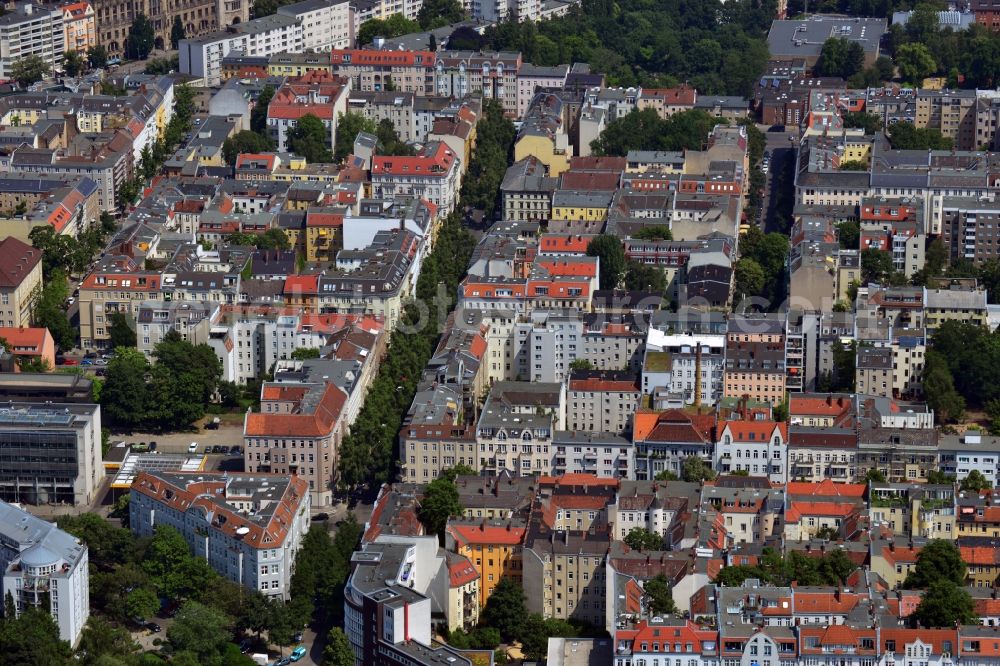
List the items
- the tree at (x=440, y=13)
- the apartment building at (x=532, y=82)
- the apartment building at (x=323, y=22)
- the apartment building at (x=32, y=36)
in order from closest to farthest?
the apartment building at (x=532, y=82) → the apartment building at (x=32, y=36) → the apartment building at (x=323, y=22) → the tree at (x=440, y=13)

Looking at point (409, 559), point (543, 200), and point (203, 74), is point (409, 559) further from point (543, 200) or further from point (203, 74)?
point (203, 74)

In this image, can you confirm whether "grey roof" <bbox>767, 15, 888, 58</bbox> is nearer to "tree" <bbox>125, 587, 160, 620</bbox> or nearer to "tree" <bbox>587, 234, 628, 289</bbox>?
"tree" <bbox>587, 234, 628, 289</bbox>

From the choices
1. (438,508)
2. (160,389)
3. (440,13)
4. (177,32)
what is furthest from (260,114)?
(438,508)

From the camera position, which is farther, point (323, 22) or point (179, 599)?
point (323, 22)

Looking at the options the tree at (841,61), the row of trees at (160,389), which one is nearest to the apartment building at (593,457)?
the row of trees at (160,389)

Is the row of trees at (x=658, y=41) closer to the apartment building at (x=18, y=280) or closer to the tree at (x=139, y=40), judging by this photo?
the tree at (x=139, y=40)

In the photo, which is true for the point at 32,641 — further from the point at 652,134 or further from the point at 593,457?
the point at 652,134

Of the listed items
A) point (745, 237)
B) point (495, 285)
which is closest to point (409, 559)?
point (495, 285)

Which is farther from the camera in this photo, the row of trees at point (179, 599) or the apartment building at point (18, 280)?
the apartment building at point (18, 280)

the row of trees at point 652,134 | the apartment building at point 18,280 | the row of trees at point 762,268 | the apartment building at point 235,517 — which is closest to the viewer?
the apartment building at point 235,517
